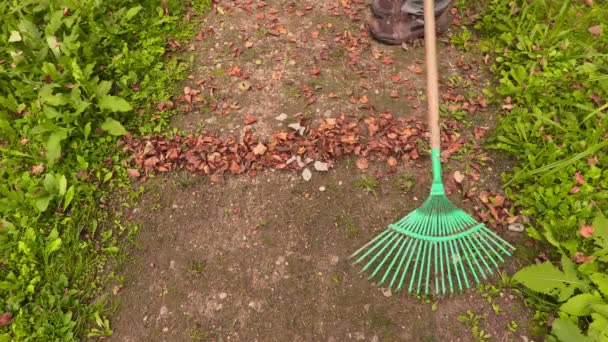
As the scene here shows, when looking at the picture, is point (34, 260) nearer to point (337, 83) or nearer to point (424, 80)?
point (337, 83)

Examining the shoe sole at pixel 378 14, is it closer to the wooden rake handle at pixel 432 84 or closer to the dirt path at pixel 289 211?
the dirt path at pixel 289 211

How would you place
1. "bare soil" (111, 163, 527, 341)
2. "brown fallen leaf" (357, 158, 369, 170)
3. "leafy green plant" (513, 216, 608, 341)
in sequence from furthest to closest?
"brown fallen leaf" (357, 158, 369, 170)
"bare soil" (111, 163, 527, 341)
"leafy green plant" (513, 216, 608, 341)

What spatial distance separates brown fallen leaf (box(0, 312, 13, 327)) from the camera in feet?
Answer: 7.49

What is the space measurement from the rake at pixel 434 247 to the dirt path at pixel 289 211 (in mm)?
109

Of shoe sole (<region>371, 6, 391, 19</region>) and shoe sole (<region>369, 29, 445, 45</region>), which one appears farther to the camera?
shoe sole (<region>371, 6, 391, 19</region>)

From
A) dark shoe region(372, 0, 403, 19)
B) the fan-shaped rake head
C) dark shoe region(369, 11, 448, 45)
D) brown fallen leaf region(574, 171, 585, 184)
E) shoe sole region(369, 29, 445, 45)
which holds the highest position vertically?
dark shoe region(372, 0, 403, 19)

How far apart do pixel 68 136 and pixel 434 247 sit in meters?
2.62

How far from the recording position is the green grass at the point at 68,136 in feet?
7.97

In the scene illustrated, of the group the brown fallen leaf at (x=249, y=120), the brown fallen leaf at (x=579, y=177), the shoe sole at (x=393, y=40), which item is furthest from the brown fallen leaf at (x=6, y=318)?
the brown fallen leaf at (x=579, y=177)

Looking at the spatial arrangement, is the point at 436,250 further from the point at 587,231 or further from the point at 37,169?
the point at 37,169

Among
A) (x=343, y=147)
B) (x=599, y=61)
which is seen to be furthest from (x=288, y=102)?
(x=599, y=61)

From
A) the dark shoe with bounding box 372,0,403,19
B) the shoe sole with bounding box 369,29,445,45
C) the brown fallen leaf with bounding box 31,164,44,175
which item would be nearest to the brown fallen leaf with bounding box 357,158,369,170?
the shoe sole with bounding box 369,29,445,45

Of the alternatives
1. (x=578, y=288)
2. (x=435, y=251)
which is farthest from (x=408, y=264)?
(x=578, y=288)

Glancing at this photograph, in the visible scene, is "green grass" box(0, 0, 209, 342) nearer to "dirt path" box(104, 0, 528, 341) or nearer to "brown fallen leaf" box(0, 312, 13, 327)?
"brown fallen leaf" box(0, 312, 13, 327)
